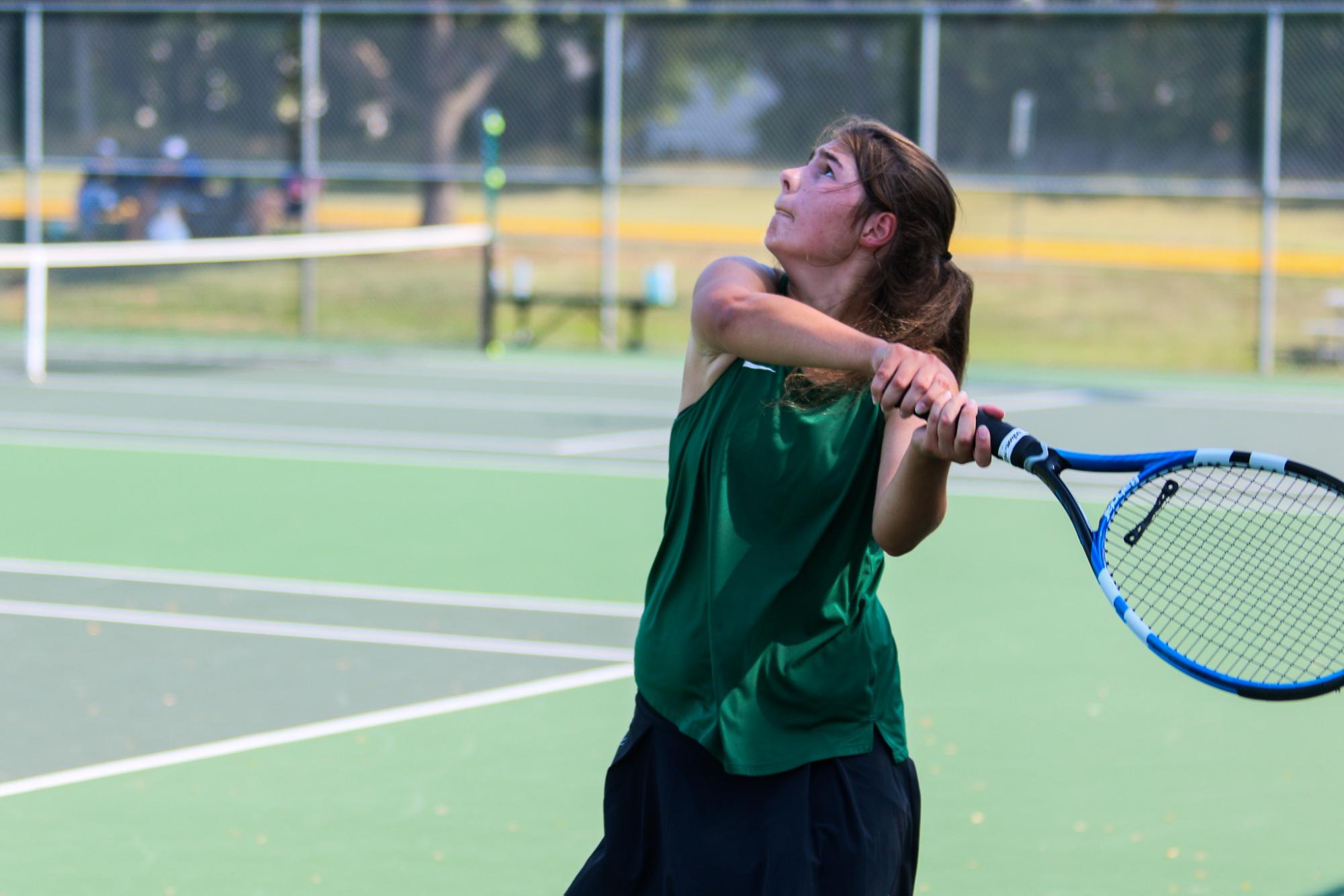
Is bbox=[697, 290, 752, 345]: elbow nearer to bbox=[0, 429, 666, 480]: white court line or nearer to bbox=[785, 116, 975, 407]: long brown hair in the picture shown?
bbox=[785, 116, 975, 407]: long brown hair

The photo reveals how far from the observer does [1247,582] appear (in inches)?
142

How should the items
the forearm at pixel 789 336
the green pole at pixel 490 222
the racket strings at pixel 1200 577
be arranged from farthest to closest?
1. the green pole at pixel 490 222
2. the racket strings at pixel 1200 577
3. the forearm at pixel 789 336

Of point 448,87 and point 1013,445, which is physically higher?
point 448,87

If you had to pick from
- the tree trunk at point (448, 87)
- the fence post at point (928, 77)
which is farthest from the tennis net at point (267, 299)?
the fence post at point (928, 77)

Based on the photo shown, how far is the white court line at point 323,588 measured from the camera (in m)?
6.76

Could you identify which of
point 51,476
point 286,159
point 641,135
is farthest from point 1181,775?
point 286,159

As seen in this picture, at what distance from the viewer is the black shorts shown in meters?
2.63

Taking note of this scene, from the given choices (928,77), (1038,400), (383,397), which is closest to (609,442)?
(383,397)

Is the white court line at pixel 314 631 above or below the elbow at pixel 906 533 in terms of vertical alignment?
below

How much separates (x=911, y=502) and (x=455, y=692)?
3313mm

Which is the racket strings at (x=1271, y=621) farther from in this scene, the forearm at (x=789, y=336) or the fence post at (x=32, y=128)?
the fence post at (x=32, y=128)

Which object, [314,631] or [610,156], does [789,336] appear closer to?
[314,631]

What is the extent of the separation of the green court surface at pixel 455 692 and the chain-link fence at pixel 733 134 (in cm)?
573

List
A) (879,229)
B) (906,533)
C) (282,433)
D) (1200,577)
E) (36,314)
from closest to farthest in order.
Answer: (906,533) < (879,229) < (1200,577) < (282,433) < (36,314)
